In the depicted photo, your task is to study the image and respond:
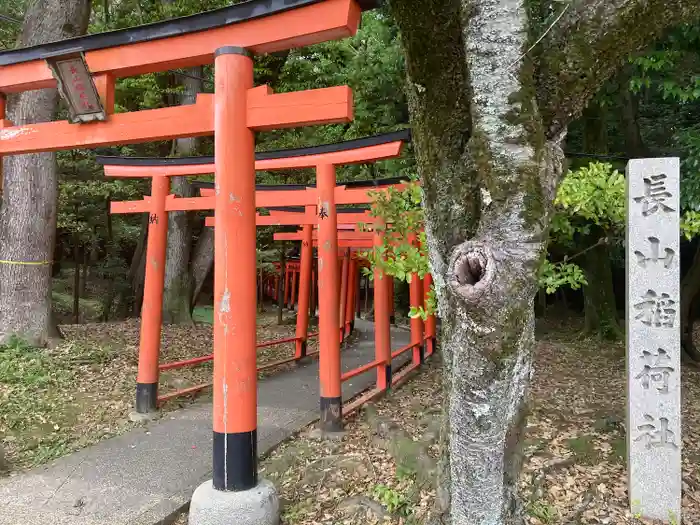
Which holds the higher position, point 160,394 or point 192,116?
point 192,116

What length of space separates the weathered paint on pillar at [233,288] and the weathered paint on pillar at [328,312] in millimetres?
2024

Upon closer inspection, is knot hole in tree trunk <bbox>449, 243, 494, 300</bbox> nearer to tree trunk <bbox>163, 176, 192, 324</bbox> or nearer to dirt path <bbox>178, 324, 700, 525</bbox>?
dirt path <bbox>178, 324, 700, 525</bbox>

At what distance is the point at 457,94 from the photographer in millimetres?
2520

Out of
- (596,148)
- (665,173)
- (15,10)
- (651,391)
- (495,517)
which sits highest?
(15,10)

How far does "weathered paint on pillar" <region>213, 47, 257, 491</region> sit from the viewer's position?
364 cm

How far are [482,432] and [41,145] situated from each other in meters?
4.41

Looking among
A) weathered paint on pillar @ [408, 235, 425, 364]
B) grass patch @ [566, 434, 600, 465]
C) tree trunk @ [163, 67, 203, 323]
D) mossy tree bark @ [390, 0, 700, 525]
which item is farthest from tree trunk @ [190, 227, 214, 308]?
mossy tree bark @ [390, 0, 700, 525]

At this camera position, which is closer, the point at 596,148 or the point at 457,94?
the point at 457,94

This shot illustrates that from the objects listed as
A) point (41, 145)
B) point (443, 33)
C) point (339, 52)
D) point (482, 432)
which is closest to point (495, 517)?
point (482, 432)

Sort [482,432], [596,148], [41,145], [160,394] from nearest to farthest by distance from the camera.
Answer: [482,432] < [41,145] < [160,394] < [596,148]

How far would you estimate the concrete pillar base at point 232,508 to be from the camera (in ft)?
11.4

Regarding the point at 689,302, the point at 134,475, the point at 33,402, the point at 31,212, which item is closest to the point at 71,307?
the point at 31,212

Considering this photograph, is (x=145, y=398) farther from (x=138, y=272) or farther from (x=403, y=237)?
(x=138, y=272)

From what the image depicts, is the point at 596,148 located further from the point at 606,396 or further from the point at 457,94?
the point at 457,94
